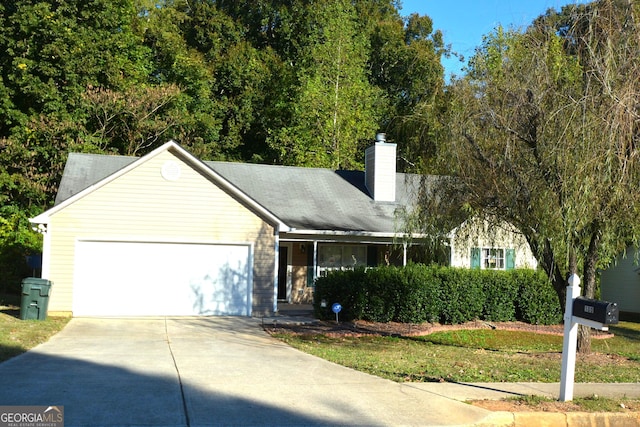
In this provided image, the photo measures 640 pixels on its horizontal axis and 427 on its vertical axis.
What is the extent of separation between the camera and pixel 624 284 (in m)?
24.4

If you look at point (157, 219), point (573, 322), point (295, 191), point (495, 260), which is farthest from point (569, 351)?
point (295, 191)

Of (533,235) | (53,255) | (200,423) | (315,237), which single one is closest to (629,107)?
(533,235)

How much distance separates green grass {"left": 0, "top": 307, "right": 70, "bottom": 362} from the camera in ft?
35.6

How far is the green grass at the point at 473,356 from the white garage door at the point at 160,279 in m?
3.79

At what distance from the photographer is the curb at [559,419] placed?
720cm

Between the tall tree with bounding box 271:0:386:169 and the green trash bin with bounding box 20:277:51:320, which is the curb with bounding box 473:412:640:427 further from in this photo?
the tall tree with bounding box 271:0:386:169

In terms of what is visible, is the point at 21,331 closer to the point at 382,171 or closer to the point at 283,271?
the point at 283,271

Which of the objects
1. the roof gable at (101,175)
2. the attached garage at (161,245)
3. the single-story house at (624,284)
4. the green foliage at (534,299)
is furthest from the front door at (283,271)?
the single-story house at (624,284)

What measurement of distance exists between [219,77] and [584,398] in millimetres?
31921

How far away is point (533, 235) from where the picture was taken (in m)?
11.6

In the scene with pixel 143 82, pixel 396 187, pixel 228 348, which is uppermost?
pixel 143 82

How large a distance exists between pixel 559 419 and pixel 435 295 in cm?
986

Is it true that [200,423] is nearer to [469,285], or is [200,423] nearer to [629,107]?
[629,107]

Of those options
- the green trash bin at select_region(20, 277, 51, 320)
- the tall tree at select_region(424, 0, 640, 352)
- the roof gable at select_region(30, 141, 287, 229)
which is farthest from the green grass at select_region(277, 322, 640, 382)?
the green trash bin at select_region(20, 277, 51, 320)
